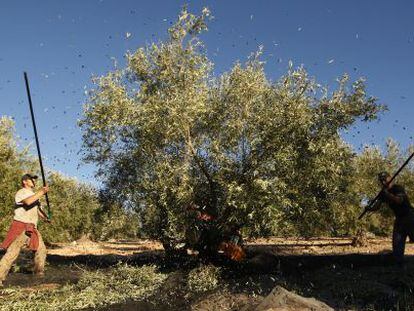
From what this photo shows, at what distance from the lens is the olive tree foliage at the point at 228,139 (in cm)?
1382

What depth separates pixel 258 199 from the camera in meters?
13.0

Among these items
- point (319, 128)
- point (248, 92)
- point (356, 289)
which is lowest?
point (356, 289)

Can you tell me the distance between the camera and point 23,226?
548 inches

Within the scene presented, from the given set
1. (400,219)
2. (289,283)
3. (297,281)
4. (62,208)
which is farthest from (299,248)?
(62,208)

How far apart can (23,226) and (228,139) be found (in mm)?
6248

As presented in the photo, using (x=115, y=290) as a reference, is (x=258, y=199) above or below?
above

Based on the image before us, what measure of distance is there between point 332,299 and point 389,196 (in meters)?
5.33

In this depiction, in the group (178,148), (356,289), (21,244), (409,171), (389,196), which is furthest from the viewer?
(409,171)

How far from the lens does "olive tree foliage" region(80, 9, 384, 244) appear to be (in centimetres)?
1382

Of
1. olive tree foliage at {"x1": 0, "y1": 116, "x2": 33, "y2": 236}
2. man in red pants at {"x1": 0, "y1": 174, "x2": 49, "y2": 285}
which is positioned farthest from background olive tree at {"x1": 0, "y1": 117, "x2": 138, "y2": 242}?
man in red pants at {"x1": 0, "y1": 174, "x2": 49, "y2": 285}

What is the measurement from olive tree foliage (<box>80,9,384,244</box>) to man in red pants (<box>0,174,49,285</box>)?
312 centimetres

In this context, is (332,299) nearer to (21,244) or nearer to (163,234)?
(163,234)

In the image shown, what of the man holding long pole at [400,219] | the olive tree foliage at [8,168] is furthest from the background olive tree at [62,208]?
the man holding long pole at [400,219]

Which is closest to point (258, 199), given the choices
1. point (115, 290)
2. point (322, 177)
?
point (322, 177)
